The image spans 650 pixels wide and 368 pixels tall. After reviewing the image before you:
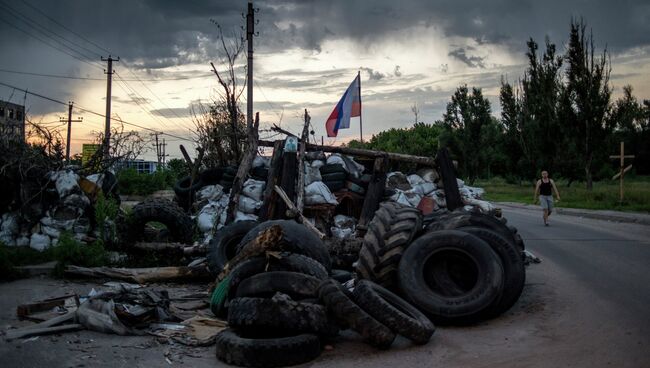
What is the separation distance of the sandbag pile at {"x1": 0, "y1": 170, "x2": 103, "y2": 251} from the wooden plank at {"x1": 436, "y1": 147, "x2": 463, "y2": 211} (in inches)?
307

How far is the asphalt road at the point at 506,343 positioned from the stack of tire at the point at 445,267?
0.26m

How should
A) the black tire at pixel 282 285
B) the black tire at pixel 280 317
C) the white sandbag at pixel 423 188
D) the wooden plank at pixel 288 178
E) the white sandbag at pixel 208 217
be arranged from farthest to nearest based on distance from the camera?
1. the white sandbag at pixel 423 188
2. the white sandbag at pixel 208 217
3. the wooden plank at pixel 288 178
4. the black tire at pixel 282 285
5. the black tire at pixel 280 317

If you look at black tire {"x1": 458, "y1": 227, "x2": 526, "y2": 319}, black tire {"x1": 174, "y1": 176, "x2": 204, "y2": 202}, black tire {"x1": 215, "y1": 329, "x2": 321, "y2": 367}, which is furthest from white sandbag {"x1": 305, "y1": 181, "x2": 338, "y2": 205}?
black tire {"x1": 215, "y1": 329, "x2": 321, "y2": 367}

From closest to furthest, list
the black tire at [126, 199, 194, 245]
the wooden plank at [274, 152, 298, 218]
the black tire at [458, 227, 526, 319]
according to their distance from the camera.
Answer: the black tire at [458, 227, 526, 319] < the black tire at [126, 199, 194, 245] < the wooden plank at [274, 152, 298, 218]

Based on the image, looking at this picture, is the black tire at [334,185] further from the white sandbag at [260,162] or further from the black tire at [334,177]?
the white sandbag at [260,162]

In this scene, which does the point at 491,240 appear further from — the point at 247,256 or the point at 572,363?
the point at 247,256

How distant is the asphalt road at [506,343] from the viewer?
18.0 feet

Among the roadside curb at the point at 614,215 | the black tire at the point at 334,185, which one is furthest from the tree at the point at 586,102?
the black tire at the point at 334,185

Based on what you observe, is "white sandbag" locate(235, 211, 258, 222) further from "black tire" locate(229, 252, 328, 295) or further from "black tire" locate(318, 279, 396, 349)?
"black tire" locate(318, 279, 396, 349)

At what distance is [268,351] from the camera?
5.48m

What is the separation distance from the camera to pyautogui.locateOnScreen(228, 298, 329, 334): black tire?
581 centimetres

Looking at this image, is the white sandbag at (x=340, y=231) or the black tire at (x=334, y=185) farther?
the black tire at (x=334, y=185)

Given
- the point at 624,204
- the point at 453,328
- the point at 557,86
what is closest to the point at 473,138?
the point at 557,86

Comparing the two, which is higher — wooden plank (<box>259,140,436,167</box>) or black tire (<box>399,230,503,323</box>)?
wooden plank (<box>259,140,436,167</box>)
